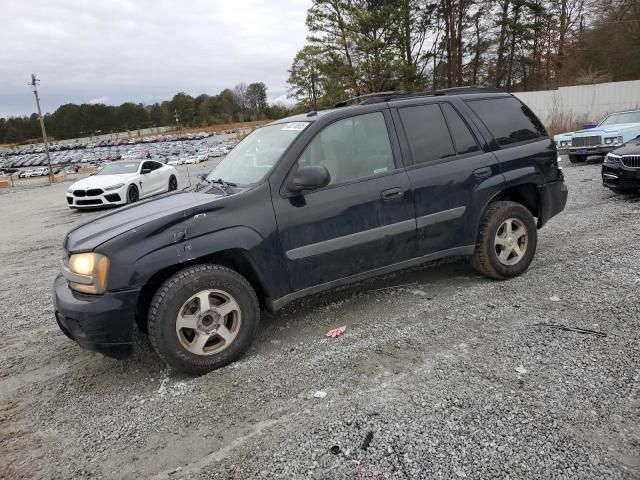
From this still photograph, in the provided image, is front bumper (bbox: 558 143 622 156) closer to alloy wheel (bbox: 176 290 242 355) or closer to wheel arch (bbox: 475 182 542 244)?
wheel arch (bbox: 475 182 542 244)

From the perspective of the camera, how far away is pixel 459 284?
4.66 m

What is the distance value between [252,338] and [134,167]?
528 inches

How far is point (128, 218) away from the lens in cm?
354

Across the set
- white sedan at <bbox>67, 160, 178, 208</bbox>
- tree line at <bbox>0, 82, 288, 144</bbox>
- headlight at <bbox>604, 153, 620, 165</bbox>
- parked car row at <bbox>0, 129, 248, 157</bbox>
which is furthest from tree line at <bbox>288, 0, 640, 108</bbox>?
tree line at <bbox>0, 82, 288, 144</bbox>

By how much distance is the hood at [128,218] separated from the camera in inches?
127

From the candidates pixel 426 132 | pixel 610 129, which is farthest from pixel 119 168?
pixel 610 129

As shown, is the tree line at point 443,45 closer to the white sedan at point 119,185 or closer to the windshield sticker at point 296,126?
the white sedan at point 119,185

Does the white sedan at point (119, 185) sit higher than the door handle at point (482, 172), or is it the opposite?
the door handle at point (482, 172)

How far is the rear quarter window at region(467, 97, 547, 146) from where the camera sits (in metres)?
4.54

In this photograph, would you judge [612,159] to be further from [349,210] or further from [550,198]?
[349,210]

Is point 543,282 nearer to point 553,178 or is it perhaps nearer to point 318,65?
point 553,178

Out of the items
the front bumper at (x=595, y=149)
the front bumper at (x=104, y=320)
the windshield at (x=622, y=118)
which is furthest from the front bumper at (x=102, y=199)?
the windshield at (x=622, y=118)

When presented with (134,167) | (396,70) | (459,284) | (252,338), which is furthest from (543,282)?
(396,70)

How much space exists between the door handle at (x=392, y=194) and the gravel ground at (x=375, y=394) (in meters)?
1.05
